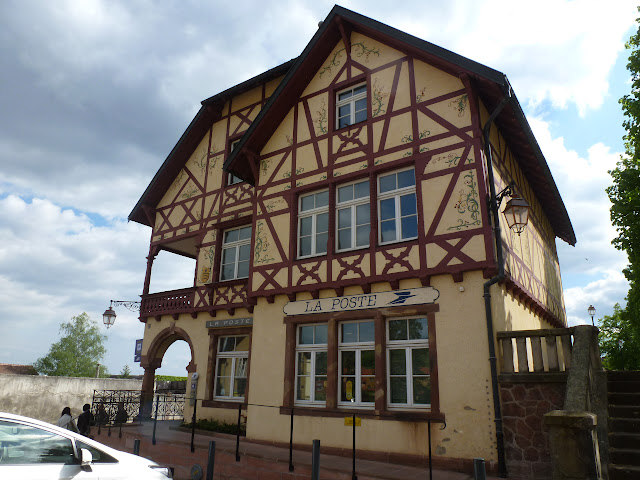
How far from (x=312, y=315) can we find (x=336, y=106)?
5.40m

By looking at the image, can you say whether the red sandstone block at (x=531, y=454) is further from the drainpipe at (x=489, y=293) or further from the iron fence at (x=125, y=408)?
the iron fence at (x=125, y=408)

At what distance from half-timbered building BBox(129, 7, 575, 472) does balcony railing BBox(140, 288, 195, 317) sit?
173 millimetres

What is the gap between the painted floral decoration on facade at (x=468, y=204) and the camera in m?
8.75

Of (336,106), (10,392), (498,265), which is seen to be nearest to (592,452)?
(498,265)

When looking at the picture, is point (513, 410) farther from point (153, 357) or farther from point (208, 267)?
point (153, 357)

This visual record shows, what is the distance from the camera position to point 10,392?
18.3m

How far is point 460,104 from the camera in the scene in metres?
9.57

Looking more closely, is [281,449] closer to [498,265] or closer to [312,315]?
[312,315]

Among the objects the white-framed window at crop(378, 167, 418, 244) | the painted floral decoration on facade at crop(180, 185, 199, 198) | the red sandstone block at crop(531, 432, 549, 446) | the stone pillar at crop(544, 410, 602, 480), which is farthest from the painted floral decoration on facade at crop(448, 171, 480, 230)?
the painted floral decoration on facade at crop(180, 185, 199, 198)

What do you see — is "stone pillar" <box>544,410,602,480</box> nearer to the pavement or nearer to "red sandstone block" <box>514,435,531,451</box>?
the pavement

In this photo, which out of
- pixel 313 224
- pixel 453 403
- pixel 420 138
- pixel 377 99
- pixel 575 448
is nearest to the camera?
pixel 575 448

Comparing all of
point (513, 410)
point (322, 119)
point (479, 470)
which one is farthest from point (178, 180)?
point (479, 470)

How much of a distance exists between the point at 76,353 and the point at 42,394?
98.7 ft

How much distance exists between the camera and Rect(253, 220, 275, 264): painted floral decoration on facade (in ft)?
38.7
